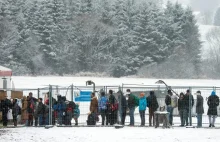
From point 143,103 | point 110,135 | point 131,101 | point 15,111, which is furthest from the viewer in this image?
point 15,111

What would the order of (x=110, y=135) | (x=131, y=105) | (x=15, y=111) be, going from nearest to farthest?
1. (x=110, y=135)
2. (x=131, y=105)
3. (x=15, y=111)

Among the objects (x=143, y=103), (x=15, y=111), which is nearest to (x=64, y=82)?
(x=15, y=111)

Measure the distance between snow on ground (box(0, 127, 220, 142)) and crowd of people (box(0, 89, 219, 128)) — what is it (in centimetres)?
130

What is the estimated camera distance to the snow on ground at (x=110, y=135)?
21.0 metres

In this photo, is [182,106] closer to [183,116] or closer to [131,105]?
[183,116]

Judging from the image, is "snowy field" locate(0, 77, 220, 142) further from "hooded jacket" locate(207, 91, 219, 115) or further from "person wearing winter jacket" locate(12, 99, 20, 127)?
"person wearing winter jacket" locate(12, 99, 20, 127)

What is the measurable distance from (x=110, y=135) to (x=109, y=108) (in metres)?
4.17

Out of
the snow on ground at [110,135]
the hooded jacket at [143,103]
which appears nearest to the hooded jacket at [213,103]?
the snow on ground at [110,135]

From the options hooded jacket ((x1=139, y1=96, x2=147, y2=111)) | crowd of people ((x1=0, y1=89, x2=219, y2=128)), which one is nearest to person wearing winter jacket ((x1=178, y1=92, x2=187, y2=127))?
crowd of people ((x1=0, y1=89, x2=219, y2=128))

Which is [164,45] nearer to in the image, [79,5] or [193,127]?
[79,5]

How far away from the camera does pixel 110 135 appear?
22438 mm

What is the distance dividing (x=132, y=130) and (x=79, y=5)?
68.6 metres

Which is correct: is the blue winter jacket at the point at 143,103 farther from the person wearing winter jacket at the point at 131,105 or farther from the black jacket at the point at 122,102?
the black jacket at the point at 122,102

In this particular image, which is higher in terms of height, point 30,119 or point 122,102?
point 122,102
